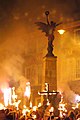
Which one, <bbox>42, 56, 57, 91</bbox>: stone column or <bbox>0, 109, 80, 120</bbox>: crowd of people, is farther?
<bbox>42, 56, 57, 91</bbox>: stone column

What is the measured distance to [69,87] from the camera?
23828 mm

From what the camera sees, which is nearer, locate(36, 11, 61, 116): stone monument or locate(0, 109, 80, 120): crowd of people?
locate(0, 109, 80, 120): crowd of people

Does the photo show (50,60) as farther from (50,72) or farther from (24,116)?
(24,116)

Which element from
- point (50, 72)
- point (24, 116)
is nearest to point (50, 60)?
point (50, 72)

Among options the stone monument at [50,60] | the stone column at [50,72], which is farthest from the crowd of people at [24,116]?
the stone monument at [50,60]

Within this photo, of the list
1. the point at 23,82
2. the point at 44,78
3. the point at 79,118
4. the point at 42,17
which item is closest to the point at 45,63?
the point at 44,78

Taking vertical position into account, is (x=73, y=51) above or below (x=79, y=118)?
above

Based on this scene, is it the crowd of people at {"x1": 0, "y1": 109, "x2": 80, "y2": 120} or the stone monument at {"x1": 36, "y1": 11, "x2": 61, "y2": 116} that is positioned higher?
the stone monument at {"x1": 36, "y1": 11, "x2": 61, "y2": 116}

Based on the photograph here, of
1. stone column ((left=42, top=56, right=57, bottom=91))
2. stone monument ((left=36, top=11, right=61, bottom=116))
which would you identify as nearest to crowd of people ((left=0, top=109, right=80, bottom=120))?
stone column ((left=42, top=56, right=57, bottom=91))

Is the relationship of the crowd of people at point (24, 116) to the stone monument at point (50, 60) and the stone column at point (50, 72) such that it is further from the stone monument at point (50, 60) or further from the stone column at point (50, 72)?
the stone monument at point (50, 60)

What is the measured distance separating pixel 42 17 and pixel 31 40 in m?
2.68

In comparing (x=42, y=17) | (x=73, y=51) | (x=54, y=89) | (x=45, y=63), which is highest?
(x=42, y=17)

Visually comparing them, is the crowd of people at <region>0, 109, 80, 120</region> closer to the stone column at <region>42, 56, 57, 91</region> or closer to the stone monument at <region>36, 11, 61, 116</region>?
the stone column at <region>42, 56, 57, 91</region>

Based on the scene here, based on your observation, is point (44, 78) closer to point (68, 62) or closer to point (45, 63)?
point (45, 63)
